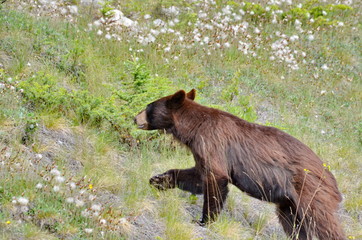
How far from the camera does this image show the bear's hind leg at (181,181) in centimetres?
621

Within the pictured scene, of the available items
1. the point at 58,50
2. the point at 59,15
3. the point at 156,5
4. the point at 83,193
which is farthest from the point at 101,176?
the point at 156,5

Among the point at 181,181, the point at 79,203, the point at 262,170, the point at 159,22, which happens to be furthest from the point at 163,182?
the point at 159,22

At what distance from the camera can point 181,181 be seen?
625 centimetres

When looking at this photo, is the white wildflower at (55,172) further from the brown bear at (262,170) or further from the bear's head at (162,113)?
the brown bear at (262,170)

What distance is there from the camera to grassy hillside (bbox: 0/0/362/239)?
17.8ft

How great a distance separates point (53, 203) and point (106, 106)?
2666 millimetres

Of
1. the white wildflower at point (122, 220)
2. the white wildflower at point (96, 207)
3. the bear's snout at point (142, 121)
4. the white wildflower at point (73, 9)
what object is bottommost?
the white wildflower at point (122, 220)

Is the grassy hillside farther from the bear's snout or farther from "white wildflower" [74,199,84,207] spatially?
the bear's snout

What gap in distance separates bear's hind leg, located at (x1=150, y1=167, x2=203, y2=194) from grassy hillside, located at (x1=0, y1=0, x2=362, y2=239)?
13 cm

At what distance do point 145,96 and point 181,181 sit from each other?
1859mm

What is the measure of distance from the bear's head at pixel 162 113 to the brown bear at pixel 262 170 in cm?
5

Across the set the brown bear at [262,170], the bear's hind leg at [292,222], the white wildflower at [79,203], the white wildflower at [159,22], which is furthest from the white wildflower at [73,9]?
the bear's hind leg at [292,222]

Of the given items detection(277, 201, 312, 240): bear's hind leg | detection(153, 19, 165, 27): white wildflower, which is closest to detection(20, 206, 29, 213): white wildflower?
detection(277, 201, 312, 240): bear's hind leg

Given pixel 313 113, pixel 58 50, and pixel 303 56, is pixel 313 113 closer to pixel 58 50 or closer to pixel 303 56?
pixel 303 56
